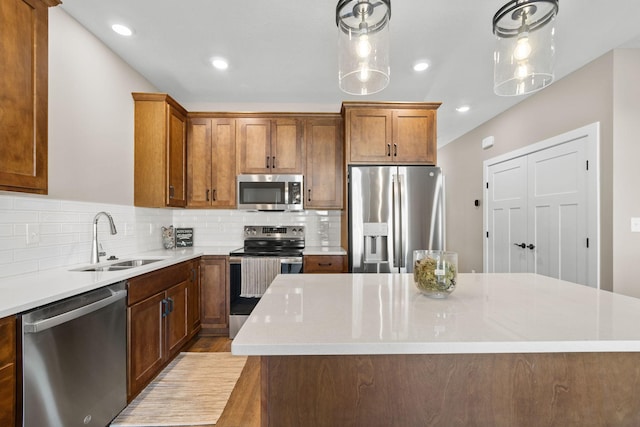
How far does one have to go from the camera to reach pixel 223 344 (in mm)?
2984

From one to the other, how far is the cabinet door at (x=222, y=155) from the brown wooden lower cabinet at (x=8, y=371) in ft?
7.78

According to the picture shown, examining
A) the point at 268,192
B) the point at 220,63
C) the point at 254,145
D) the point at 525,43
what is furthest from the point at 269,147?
the point at 525,43

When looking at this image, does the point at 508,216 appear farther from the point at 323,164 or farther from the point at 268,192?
the point at 268,192

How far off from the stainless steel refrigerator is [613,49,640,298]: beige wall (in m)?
1.38

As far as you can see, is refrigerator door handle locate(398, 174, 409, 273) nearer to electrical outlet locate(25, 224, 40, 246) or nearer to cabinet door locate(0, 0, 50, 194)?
cabinet door locate(0, 0, 50, 194)

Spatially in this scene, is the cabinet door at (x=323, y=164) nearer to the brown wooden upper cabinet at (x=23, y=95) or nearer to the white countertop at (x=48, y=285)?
the white countertop at (x=48, y=285)

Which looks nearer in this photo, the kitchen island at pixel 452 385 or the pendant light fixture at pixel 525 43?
the kitchen island at pixel 452 385

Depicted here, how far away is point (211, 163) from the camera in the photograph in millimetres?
3484

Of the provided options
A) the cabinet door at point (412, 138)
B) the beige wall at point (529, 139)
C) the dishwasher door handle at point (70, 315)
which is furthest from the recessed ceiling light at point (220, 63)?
the beige wall at point (529, 139)

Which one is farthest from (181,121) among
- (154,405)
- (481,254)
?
(481,254)

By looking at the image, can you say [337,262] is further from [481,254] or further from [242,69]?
[481,254]

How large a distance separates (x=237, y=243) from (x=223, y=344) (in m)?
1.21

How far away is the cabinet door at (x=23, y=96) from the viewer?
1374 mm

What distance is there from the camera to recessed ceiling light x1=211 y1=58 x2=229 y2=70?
109 inches
